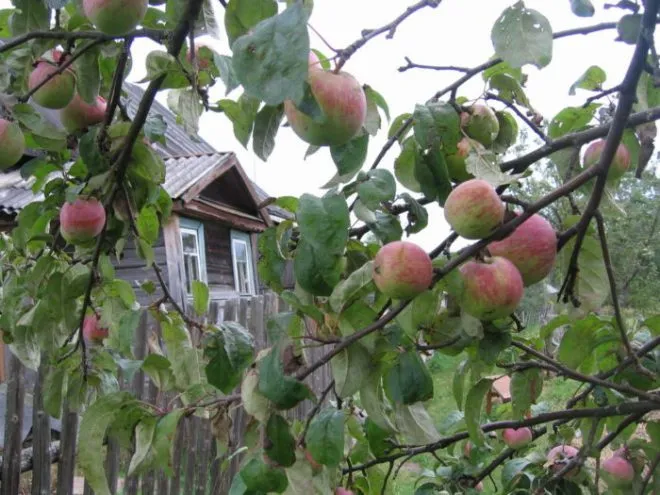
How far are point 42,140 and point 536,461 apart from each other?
1.40 metres

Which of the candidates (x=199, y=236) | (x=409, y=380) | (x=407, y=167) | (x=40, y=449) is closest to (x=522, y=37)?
(x=407, y=167)

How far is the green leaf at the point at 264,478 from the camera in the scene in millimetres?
855

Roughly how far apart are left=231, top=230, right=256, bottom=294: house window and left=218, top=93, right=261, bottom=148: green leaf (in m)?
7.76

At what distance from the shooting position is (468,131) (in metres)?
0.92

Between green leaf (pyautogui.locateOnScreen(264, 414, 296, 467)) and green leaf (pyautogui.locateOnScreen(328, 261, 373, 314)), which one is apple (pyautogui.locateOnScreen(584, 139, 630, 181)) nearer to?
green leaf (pyautogui.locateOnScreen(328, 261, 373, 314))

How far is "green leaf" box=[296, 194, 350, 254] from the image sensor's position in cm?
73

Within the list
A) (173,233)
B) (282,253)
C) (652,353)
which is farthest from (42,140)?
(173,233)

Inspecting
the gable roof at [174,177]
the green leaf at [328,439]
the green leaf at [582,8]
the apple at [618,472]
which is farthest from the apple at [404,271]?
the gable roof at [174,177]

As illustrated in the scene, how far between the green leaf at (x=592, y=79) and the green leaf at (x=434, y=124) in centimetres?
46

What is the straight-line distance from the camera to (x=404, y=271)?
73 centimetres

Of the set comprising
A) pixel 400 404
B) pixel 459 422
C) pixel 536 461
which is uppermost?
pixel 400 404

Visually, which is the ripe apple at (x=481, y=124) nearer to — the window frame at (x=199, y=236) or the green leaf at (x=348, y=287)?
the green leaf at (x=348, y=287)

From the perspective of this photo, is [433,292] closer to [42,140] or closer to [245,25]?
[245,25]

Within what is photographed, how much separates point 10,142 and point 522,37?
914 mm
